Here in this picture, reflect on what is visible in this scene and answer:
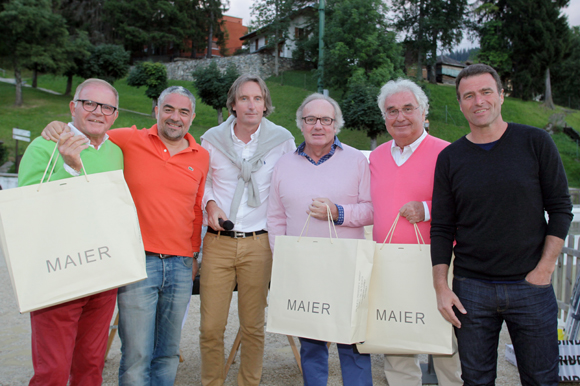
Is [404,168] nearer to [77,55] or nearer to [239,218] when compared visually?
[239,218]

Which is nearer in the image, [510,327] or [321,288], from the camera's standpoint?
[510,327]

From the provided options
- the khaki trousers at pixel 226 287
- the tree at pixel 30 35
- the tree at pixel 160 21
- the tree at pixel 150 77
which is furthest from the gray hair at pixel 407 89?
the tree at pixel 160 21

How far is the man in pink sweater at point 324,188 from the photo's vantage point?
268 cm

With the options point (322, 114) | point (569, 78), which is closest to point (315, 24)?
point (569, 78)

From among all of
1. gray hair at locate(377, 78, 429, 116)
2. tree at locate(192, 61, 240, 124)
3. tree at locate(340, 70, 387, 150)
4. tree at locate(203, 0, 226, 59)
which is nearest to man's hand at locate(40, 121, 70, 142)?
gray hair at locate(377, 78, 429, 116)

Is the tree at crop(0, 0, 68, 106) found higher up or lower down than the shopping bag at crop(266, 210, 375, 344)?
higher up

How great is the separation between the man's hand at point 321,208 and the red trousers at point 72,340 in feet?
4.40

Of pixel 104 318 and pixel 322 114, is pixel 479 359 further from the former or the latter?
pixel 104 318

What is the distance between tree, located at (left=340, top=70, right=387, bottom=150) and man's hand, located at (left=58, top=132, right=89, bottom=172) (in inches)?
828

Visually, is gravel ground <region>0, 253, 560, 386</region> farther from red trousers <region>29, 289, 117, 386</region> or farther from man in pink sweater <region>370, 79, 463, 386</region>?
man in pink sweater <region>370, 79, 463, 386</region>

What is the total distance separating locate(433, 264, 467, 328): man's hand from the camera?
2.19m

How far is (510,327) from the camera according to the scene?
220 centimetres

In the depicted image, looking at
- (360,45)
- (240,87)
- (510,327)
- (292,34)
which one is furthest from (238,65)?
(510,327)

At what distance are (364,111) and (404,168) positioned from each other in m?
20.9
